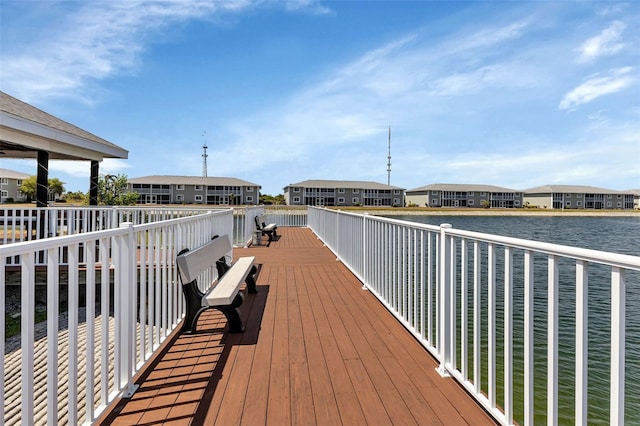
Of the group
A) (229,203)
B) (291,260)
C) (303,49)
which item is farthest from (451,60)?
(229,203)

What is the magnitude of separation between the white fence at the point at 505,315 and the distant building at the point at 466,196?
65.9 meters

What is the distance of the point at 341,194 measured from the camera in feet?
203

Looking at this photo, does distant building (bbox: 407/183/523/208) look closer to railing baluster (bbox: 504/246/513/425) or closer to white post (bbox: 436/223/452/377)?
white post (bbox: 436/223/452/377)

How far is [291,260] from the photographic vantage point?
755cm

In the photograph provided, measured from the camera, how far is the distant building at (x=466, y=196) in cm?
7088

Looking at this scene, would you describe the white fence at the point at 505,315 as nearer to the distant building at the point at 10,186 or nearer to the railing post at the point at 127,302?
the railing post at the point at 127,302

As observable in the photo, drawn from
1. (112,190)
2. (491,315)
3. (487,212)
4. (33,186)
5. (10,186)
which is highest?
(10,186)

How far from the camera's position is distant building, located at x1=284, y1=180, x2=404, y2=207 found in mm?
60281

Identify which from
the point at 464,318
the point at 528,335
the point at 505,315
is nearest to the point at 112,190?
the point at 464,318

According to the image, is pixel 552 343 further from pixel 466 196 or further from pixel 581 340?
pixel 466 196

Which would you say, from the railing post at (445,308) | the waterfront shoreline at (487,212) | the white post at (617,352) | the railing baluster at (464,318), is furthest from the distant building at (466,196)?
the white post at (617,352)

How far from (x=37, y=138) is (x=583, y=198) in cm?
9477

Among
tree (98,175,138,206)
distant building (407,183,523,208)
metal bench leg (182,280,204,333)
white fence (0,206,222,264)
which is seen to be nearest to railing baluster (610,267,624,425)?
metal bench leg (182,280,204,333)

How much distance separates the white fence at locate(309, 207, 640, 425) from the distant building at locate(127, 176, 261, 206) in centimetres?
4906
